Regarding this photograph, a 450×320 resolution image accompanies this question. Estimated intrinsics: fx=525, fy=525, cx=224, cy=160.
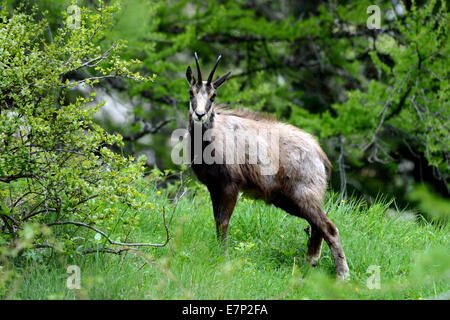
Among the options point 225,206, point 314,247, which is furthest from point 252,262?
point 314,247

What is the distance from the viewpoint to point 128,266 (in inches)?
217

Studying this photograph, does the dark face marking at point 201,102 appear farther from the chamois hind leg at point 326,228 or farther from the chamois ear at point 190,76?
the chamois hind leg at point 326,228

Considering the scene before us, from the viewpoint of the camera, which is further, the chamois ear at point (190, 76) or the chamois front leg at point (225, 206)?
the chamois ear at point (190, 76)

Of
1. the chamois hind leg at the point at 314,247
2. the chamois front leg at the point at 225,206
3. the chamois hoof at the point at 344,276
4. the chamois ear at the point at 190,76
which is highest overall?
the chamois ear at the point at 190,76

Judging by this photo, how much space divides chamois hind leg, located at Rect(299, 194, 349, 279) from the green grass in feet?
0.56

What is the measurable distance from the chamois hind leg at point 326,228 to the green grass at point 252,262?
0.17 m

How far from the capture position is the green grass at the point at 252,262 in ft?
16.3

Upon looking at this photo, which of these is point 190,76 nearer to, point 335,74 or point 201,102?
point 201,102

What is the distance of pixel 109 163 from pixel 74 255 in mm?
1042

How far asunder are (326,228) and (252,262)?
40.2 inches

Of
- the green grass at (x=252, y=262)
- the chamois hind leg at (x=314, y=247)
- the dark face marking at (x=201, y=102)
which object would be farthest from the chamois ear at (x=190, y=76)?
the chamois hind leg at (x=314, y=247)

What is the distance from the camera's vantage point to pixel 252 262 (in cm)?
643

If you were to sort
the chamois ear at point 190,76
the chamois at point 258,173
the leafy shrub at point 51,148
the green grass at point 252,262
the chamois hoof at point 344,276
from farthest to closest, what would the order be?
the chamois ear at point 190,76
the chamois at point 258,173
the chamois hoof at point 344,276
the leafy shrub at point 51,148
the green grass at point 252,262
